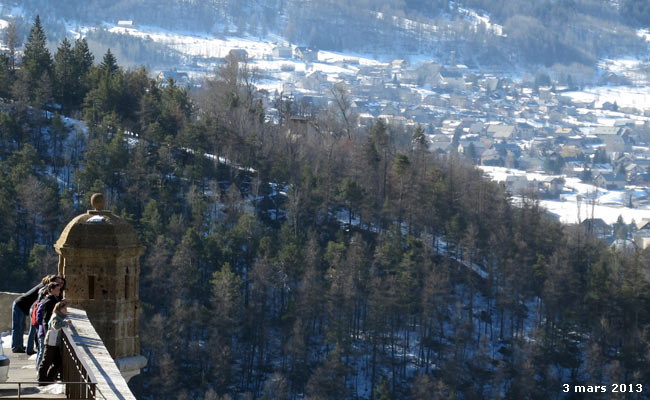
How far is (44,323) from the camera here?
11562 mm

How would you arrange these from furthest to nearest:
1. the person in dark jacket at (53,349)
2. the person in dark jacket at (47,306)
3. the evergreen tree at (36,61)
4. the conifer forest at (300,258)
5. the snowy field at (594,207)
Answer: the snowy field at (594,207) < the evergreen tree at (36,61) < the conifer forest at (300,258) < the person in dark jacket at (47,306) < the person in dark jacket at (53,349)

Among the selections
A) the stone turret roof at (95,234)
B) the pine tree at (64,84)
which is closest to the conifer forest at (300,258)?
the pine tree at (64,84)

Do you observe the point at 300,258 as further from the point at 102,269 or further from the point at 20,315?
the point at 102,269

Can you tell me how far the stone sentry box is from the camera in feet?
41.1

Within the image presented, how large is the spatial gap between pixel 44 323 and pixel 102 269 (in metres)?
1.18

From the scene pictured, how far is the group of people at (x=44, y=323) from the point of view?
10.8 m

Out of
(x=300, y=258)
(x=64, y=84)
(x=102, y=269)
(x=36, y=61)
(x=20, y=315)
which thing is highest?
(x=36, y=61)

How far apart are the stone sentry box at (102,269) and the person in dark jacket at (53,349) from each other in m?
1.62

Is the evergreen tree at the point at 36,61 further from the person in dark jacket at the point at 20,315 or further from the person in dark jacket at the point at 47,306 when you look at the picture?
the person in dark jacket at the point at 47,306

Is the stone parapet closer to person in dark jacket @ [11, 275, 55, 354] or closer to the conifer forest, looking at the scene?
person in dark jacket @ [11, 275, 55, 354]

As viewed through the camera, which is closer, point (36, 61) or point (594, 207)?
point (36, 61)

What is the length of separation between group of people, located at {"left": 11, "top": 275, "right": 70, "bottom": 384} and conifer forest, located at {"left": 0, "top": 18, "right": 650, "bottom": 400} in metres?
43.5

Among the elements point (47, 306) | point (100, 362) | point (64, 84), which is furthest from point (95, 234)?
point (64, 84)

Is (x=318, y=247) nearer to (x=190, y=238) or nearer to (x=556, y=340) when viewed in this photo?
(x=190, y=238)
